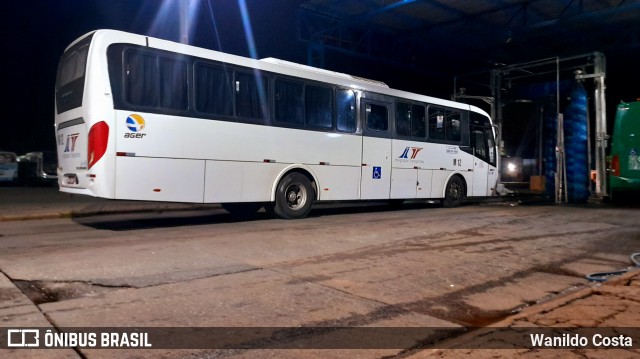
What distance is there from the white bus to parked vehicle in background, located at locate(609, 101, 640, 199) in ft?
21.1

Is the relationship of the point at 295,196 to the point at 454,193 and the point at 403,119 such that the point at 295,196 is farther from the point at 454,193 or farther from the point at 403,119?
the point at 454,193

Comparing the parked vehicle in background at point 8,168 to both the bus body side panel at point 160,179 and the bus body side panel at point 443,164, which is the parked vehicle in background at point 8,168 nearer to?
the bus body side panel at point 160,179

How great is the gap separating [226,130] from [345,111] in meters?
3.37

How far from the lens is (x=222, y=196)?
9180 millimetres

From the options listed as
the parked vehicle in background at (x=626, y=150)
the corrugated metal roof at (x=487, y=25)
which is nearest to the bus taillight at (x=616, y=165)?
the parked vehicle in background at (x=626, y=150)

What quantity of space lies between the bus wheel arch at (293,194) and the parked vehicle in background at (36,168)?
64.5 ft

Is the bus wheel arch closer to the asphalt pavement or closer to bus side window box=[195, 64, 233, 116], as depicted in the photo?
bus side window box=[195, 64, 233, 116]

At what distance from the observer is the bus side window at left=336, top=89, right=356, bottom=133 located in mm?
11250

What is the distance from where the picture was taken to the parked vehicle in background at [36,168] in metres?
24.9

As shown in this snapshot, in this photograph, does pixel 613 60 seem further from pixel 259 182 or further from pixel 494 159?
pixel 259 182

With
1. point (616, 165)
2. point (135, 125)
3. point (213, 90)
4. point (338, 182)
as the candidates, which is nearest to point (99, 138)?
point (135, 125)

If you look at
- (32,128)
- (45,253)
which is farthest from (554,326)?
(32,128)

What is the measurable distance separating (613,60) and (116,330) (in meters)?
27.7

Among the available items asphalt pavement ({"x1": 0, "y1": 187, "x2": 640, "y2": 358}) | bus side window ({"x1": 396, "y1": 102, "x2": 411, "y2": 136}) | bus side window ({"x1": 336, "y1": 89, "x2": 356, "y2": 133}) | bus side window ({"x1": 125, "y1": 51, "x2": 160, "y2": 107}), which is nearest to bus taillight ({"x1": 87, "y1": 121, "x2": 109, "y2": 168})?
bus side window ({"x1": 125, "y1": 51, "x2": 160, "y2": 107})
